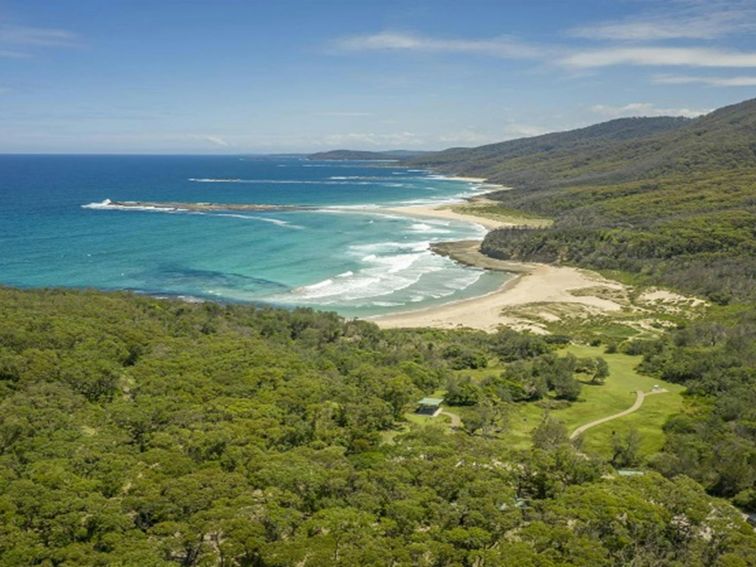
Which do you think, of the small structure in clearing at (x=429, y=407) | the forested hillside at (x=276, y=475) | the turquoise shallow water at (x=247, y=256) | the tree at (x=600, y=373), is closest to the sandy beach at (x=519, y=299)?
the turquoise shallow water at (x=247, y=256)

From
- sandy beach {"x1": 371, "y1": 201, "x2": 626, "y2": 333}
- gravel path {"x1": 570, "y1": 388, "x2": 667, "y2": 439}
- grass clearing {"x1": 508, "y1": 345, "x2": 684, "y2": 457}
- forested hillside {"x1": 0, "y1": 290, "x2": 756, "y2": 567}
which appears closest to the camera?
forested hillside {"x1": 0, "y1": 290, "x2": 756, "y2": 567}

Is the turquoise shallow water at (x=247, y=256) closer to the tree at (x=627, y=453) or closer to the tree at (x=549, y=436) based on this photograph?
the tree at (x=549, y=436)

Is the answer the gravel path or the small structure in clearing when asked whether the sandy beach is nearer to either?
the gravel path

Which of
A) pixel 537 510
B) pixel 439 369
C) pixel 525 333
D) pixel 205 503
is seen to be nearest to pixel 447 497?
pixel 537 510

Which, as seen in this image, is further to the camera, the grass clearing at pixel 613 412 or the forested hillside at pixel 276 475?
the grass clearing at pixel 613 412

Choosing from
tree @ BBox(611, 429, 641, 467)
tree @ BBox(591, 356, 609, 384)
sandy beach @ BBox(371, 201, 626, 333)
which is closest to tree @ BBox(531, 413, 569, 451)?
tree @ BBox(611, 429, 641, 467)

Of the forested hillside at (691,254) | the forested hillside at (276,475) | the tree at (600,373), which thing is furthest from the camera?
the tree at (600,373)

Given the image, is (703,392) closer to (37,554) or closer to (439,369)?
(439,369)
